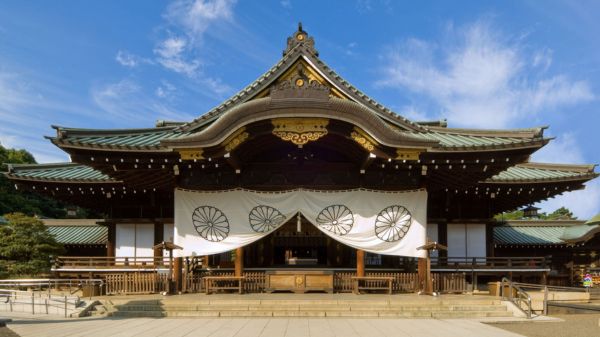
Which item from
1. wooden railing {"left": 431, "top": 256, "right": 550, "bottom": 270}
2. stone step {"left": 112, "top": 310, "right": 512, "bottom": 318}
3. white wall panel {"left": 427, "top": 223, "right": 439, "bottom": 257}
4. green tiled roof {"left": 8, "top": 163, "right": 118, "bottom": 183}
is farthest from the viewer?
white wall panel {"left": 427, "top": 223, "right": 439, "bottom": 257}

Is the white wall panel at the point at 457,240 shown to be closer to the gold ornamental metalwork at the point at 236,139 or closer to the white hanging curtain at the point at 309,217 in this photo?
the white hanging curtain at the point at 309,217

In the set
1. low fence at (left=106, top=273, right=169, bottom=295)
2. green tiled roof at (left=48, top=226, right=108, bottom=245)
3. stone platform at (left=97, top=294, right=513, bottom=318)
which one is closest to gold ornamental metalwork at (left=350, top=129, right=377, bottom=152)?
stone platform at (left=97, top=294, right=513, bottom=318)

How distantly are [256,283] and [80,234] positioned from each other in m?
10.2

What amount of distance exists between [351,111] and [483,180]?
17.6 feet

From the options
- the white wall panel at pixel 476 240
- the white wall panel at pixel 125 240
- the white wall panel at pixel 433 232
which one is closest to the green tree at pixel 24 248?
the white wall panel at pixel 125 240

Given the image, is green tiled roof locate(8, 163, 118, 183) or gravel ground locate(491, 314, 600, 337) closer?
gravel ground locate(491, 314, 600, 337)

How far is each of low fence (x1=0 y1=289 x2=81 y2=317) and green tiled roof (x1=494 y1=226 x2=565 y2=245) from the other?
1503cm

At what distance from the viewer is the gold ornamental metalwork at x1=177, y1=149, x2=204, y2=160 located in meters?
10.9

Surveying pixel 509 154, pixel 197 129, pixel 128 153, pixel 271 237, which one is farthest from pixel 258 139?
pixel 509 154

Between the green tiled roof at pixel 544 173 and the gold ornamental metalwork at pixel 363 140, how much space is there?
5107 mm

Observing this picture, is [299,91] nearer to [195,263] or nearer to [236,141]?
[236,141]

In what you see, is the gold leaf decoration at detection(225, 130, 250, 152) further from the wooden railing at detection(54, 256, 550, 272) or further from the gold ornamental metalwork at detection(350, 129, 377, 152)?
the wooden railing at detection(54, 256, 550, 272)

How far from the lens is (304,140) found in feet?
36.2

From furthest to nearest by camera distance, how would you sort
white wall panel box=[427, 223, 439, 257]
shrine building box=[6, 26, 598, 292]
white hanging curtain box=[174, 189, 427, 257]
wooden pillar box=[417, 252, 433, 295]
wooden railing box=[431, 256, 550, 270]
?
white wall panel box=[427, 223, 439, 257] → wooden railing box=[431, 256, 550, 270] → white hanging curtain box=[174, 189, 427, 257] → wooden pillar box=[417, 252, 433, 295] → shrine building box=[6, 26, 598, 292]
